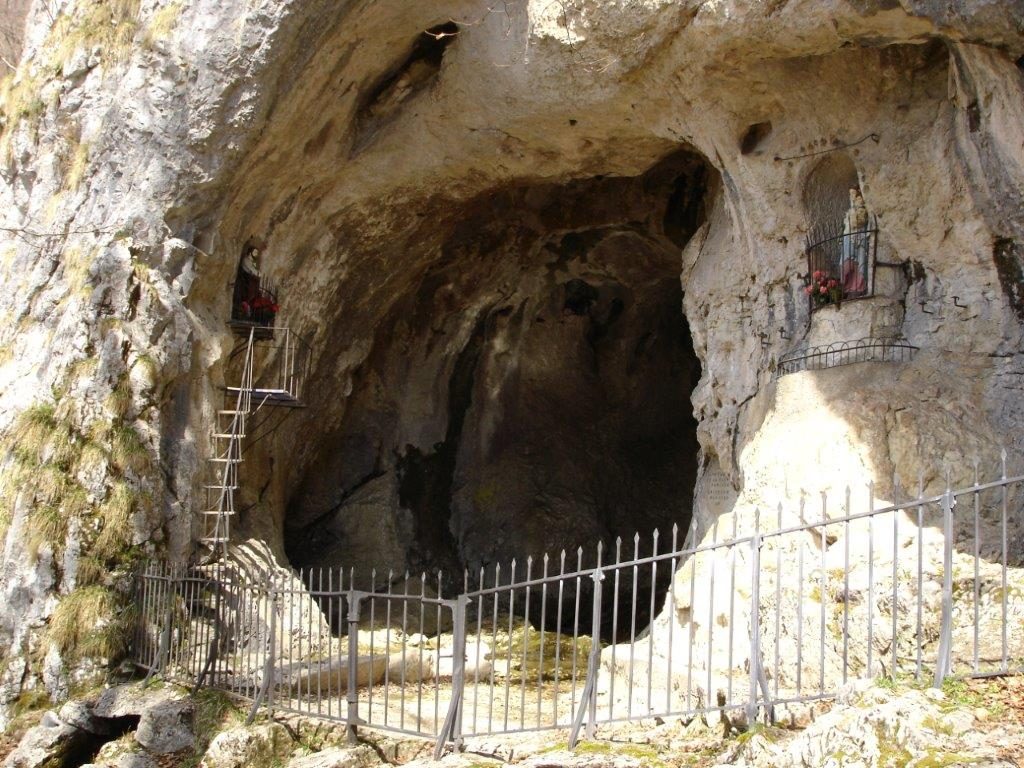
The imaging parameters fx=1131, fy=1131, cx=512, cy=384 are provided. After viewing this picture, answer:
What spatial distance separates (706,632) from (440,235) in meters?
6.71

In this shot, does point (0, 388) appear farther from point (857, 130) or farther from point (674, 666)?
point (857, 130)

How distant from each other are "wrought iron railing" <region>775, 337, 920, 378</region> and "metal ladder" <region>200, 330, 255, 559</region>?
5.54 metres

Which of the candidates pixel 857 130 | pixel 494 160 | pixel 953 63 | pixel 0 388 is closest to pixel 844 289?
pixel 857 130

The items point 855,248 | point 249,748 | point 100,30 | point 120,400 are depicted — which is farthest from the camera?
point 100,30

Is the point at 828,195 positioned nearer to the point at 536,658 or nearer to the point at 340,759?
the point at 536,658

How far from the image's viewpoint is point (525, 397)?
16.4 m

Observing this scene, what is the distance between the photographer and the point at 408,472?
15.4 m

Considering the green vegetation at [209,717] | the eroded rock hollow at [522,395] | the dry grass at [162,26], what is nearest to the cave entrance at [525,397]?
the eroded rock hollow at [522,395]

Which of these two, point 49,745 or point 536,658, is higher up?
point 536,658

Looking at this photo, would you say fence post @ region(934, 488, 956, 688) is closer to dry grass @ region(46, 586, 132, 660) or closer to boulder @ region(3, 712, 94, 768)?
boulder @ region(3, 712, 94, 768)

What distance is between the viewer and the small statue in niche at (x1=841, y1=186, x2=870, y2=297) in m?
9.95

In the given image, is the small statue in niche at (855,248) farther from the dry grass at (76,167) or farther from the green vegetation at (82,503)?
the dry grass at (76,167)

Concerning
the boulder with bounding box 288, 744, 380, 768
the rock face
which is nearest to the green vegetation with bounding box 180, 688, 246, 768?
the boulder with bounding box 288, 744, 380, 768

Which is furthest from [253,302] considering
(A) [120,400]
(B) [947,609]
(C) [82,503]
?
(B) [947,609]
